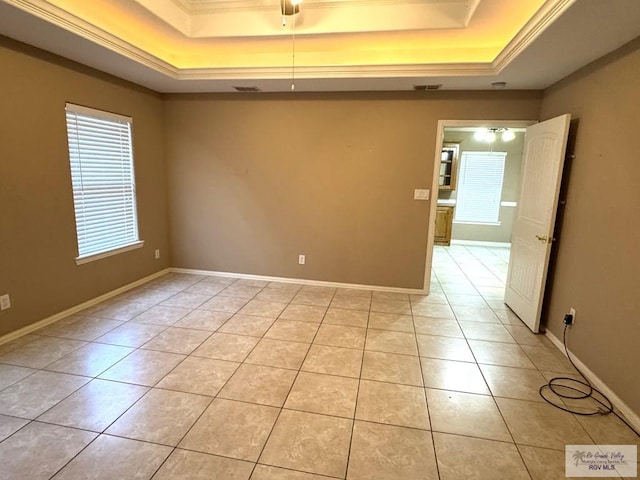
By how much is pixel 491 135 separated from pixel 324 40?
16.3 feet

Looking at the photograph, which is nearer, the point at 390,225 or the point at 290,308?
the point at 290,308

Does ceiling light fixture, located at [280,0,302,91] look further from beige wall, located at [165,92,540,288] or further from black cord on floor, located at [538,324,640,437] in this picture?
black cord on floor, located at [538,324,640,437]

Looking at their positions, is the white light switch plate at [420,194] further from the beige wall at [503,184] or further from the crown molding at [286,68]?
the beige wall at [503,184]

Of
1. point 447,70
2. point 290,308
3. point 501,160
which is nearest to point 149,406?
point 290,308

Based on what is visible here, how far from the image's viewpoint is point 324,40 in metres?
3.30

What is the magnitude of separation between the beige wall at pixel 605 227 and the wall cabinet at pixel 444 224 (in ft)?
13.2

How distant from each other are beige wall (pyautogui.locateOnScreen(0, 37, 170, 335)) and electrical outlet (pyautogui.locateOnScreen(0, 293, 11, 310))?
0.11ft

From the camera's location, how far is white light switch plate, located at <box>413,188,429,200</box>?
157 inches

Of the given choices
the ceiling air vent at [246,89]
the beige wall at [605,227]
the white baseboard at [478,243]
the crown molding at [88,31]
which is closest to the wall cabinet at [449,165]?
the white baseboard at [478,243]

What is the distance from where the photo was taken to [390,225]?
414cm

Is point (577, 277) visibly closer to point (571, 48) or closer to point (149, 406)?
point (571, 48)

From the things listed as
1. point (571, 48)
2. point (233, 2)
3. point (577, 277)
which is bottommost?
point (577, 277)

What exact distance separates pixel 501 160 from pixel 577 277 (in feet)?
16.3

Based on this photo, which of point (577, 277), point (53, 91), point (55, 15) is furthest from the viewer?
point (53, 91)
